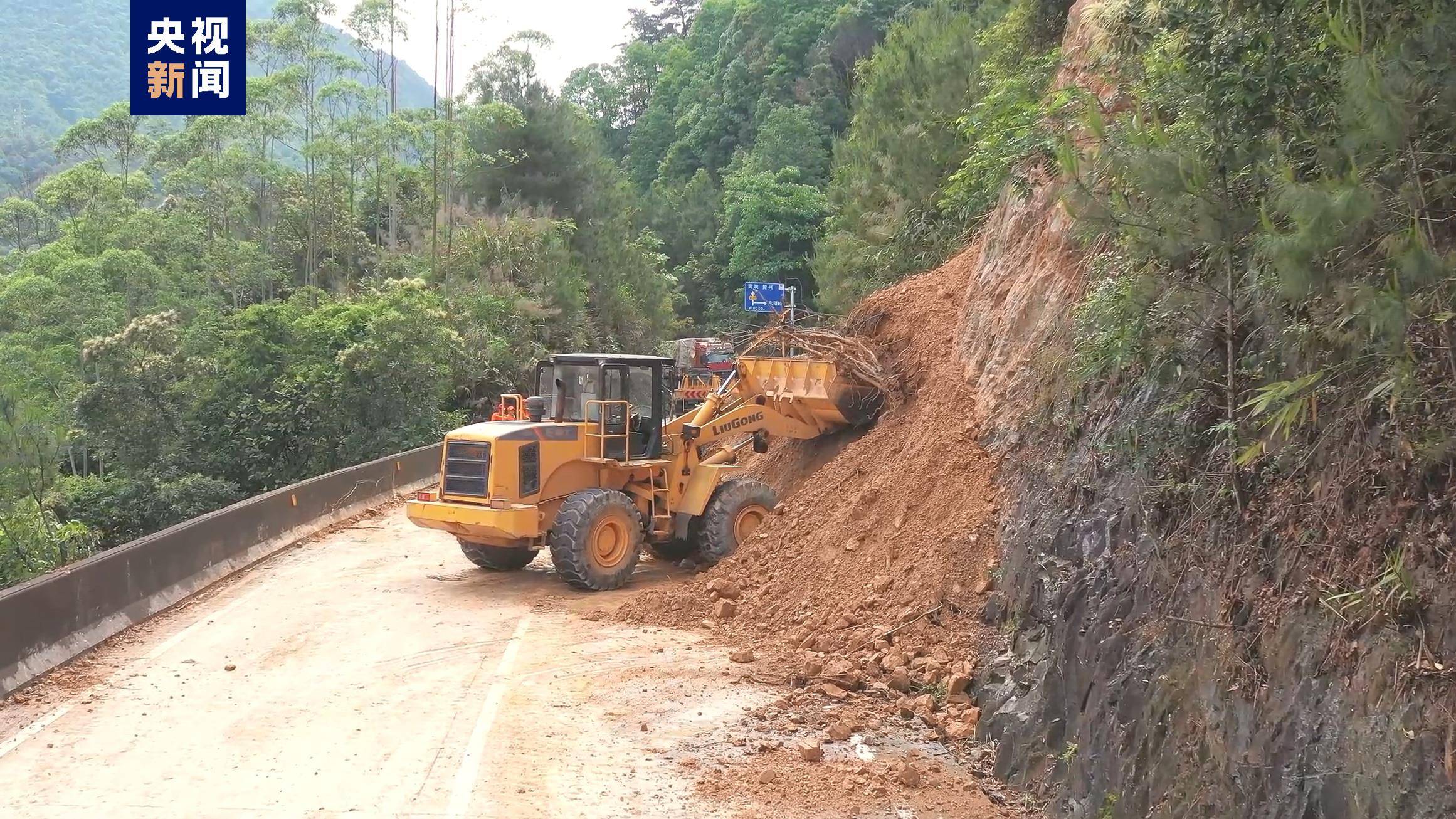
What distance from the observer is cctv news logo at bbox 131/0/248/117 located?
24.6m

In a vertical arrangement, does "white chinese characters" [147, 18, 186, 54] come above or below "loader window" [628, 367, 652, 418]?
above

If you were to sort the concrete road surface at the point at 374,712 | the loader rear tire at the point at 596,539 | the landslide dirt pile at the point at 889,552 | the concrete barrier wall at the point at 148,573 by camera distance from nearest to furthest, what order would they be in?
1. the concrete road surface at the point at 374,712
2. the landslide dirt pile at the point at 889,552
3. the concrete barrier wall at the point at 148,573
4. the loader rear tire at the point at 596,539

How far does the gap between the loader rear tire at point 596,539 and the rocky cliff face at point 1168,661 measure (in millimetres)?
4801

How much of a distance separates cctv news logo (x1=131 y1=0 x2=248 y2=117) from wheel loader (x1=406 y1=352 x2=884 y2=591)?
1433cm

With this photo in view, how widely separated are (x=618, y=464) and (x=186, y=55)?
17.5 metres

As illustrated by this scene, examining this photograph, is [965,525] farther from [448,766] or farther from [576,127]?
[576,127]

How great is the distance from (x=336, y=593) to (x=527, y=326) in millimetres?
28766

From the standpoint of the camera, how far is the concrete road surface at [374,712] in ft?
23.2

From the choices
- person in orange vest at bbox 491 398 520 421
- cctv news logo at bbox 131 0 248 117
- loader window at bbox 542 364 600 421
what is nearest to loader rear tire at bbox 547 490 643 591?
loader window at bbox 542 364 600 421

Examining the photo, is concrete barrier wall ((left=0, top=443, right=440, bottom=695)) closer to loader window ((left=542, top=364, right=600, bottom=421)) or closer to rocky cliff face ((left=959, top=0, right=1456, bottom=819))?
loader window ((left=542, top=364, right=600, bottom=421))

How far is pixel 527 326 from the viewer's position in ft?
137

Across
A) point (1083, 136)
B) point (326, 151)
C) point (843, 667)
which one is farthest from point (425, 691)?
point (326, 151)

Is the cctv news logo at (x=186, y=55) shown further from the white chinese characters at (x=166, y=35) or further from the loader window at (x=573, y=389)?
the loader window at (x=573, y=389)

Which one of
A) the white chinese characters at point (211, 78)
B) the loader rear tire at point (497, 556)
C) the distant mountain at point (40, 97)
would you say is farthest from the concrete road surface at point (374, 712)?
the distant mountain at point (40, 97)
